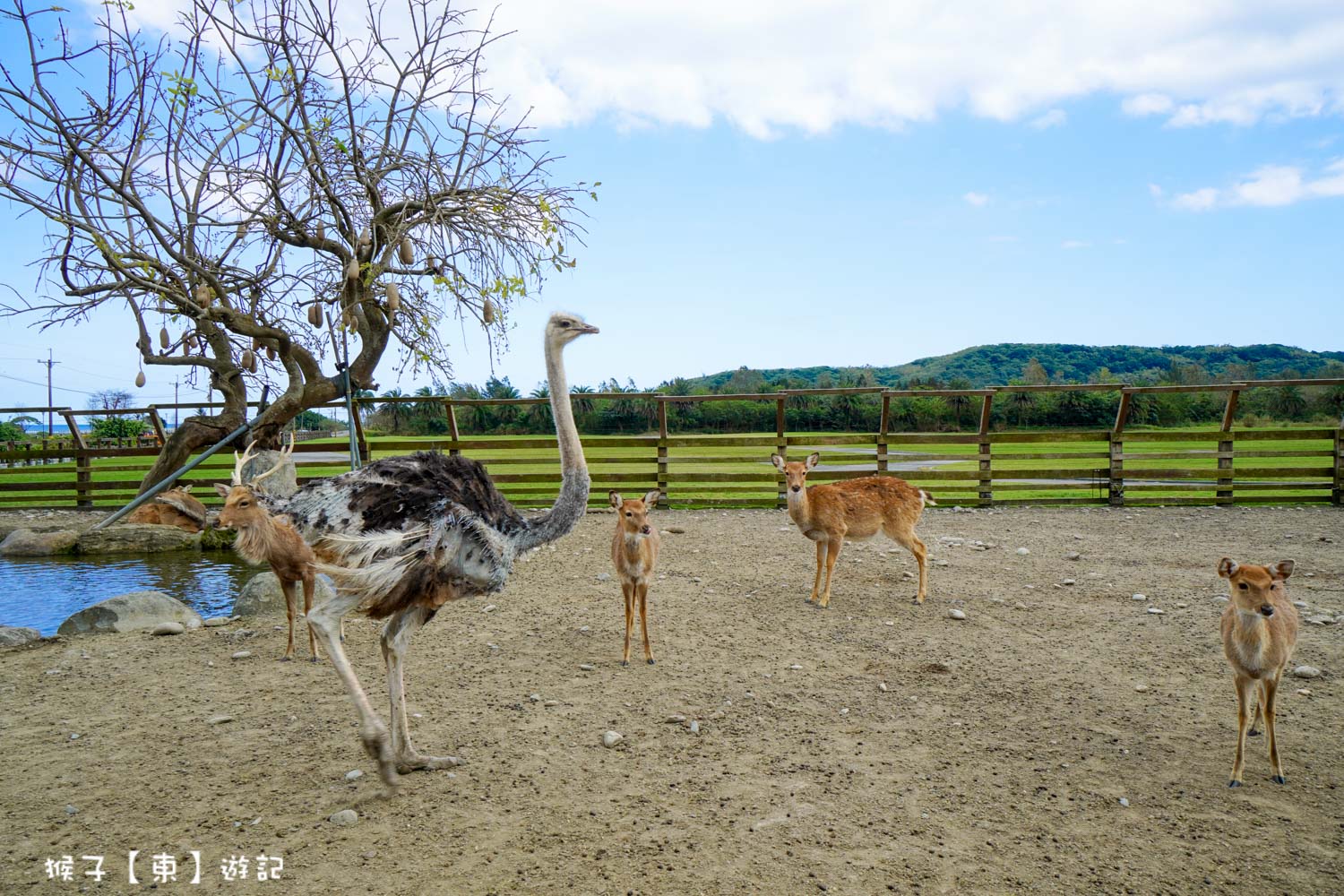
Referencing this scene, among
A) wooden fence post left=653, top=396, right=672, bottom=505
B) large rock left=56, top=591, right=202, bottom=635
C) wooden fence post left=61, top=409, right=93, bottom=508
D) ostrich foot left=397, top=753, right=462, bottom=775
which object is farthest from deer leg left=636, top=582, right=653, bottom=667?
wooden fence post left=61, top=409, right=93, bottom=508

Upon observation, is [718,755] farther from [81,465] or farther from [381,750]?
[81,465]

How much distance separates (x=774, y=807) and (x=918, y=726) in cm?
135

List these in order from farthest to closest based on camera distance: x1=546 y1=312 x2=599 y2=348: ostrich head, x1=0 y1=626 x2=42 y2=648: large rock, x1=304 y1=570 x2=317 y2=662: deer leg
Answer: x1=0 y1=626 x2=42 y2=648: large rock → x1=304 y1=570 x2=317 y2=662: deer leg → x1=546 y1=312 x2=599 y2=348: ostrich head

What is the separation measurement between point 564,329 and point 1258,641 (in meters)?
4.25

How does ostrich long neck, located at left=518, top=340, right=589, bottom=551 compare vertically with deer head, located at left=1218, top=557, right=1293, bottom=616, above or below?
above

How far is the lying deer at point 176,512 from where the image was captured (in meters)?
10.7

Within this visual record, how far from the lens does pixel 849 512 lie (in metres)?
7.80

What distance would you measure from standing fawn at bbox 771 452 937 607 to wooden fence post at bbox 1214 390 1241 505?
8.63m

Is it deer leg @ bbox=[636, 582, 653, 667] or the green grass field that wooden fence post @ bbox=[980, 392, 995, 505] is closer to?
the green grass field

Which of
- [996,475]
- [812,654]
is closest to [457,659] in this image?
[812,654]

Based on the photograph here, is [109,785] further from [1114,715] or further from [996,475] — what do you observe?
[996,475]

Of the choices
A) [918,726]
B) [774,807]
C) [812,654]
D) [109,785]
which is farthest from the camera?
[812,654]

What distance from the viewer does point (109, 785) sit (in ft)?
13.2

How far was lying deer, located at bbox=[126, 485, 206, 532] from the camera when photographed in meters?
10.7
